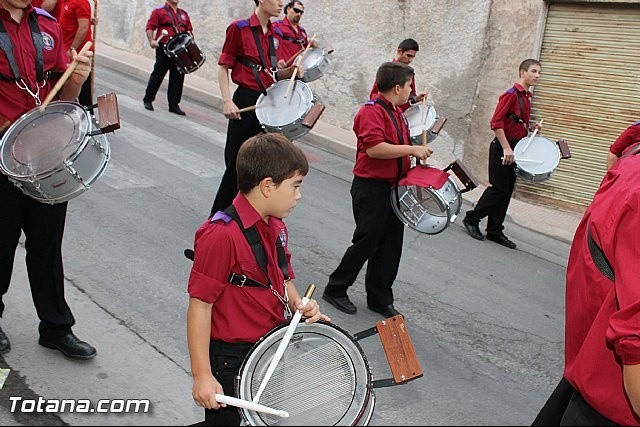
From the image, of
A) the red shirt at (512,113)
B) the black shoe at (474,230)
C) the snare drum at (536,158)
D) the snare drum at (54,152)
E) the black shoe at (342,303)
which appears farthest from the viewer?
the black shoe at (474,230)

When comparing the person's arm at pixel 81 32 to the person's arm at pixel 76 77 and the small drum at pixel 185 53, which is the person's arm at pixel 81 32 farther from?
the person's arm at pixel 76 77

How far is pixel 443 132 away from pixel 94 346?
762cm

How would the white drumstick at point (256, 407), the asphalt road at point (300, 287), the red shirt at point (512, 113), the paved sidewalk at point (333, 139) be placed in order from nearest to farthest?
the white drumstick at point (256, 407) < the asphalt road at point (300, 287) < the red shirt at point (512, 113) < the paved sidewalk at point (333, 139)

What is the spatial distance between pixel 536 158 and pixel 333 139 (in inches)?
167

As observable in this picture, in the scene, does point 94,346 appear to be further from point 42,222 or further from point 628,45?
point 628,45

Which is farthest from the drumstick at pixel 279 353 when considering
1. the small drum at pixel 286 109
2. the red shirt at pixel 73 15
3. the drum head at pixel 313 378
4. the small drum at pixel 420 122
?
the red shirt at pixel 73 15

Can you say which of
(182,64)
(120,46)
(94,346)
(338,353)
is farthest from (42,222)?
(120,46)

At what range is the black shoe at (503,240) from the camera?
802 centimetres

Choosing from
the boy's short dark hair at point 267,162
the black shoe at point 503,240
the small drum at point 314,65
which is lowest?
the black shoe at point 503,240

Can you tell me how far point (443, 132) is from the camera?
11.3m

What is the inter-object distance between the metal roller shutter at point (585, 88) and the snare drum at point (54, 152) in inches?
289

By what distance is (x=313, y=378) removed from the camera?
2.75 metres

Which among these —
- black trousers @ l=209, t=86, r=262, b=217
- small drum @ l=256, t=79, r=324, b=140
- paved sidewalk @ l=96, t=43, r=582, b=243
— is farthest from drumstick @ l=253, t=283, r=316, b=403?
paved sidewalk @ l=96, t=43, r=582, b=243

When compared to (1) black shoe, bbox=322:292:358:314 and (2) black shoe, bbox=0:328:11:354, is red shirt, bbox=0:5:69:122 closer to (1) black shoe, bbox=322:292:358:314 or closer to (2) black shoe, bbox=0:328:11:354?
(2) black shoe, bbox=0:328:11:354
